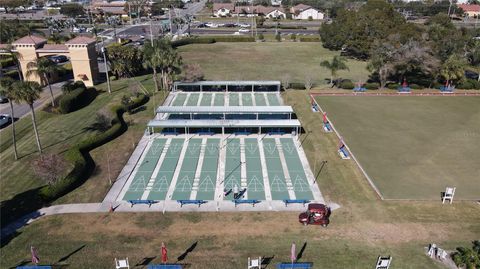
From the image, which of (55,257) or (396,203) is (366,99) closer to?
(396,203)

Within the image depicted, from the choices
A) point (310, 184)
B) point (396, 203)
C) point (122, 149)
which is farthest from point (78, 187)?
point (396, 203)

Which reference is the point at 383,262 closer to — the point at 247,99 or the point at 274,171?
the point at 274,171

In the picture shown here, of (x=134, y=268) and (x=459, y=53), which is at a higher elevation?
(x=459, y=53)

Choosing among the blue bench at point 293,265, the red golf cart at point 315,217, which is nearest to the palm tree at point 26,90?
the red golf cart at point 315,217

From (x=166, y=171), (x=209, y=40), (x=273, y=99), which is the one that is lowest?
(x=166, y=171)

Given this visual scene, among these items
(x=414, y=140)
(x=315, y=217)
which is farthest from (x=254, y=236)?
(x=414, y=140)
